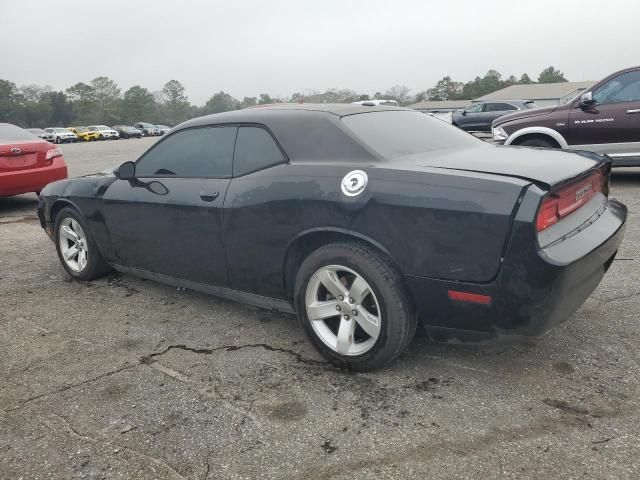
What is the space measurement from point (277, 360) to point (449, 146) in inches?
67.0

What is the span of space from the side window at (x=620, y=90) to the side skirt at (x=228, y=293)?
21.9 feet

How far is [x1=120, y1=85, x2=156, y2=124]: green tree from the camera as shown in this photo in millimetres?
95750

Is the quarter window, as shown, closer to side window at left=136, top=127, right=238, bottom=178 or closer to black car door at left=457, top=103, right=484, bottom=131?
black car door at left=457, top=103, right=484, bottom=131

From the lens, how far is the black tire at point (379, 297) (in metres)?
2.67

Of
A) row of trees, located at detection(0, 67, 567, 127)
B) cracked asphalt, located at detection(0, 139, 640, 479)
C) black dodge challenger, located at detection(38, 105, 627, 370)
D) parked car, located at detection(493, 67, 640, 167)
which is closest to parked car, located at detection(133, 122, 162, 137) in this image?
row of trees, located at detection(0, 67, 567, 127)

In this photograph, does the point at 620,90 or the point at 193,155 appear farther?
the point at 620,90

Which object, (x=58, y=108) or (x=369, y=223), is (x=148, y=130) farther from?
(x=369, y=223)

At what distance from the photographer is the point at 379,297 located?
2.70m

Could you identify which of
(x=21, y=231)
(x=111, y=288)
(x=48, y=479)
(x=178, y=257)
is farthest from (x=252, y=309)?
(x=21, y=231)

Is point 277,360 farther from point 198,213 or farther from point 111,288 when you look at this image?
point 111,288

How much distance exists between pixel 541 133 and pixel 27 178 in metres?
7.51

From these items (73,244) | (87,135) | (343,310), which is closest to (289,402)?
(343,310)

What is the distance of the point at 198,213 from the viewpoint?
3.46m

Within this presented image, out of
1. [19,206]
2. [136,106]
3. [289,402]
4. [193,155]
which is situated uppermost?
[136,106]
